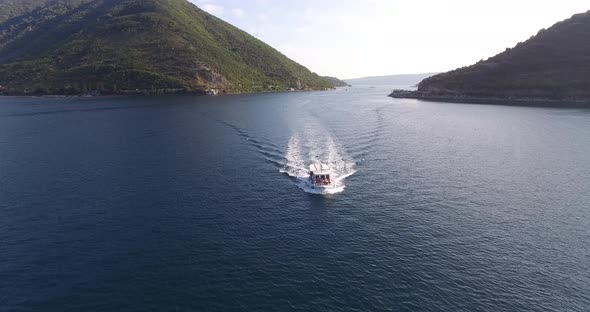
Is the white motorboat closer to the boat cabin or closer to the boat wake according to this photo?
the boat cabin

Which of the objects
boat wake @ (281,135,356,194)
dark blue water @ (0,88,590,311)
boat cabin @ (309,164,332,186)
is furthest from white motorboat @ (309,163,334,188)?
dark blue water @ (0,88,590,311)

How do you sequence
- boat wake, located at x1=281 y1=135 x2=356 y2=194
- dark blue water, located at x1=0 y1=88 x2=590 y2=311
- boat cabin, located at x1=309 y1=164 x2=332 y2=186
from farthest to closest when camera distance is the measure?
boat wake, located at x1=281 y1=135 x2=356 y2=194 < boat cabin, located at x1=309 y1=164 x2=332 y2=186 < dark blue water, located at x1=0 y1=88 x2=590 y2=311

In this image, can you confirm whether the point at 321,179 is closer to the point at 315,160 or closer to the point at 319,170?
the point at 319,170

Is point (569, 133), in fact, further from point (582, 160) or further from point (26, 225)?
point (26, 225)

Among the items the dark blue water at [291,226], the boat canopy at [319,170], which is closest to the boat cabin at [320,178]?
the boat canopy at [319,170]

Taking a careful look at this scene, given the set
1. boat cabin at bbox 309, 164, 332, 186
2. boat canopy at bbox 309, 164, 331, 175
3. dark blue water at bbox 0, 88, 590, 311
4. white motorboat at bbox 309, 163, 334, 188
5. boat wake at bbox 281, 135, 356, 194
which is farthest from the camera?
boat wake at bbox 281, 135, 356, 194

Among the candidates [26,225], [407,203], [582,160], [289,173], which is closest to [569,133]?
[582,160]
